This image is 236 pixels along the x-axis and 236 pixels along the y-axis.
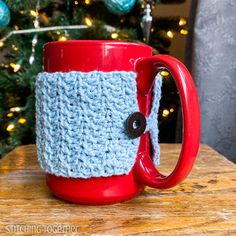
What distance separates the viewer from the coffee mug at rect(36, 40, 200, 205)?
32cm

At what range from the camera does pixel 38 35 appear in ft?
3.04

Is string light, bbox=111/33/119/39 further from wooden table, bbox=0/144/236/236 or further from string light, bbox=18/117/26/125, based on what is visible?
wooden table, bbox=0/144/236/236

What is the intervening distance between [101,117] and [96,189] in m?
0.08

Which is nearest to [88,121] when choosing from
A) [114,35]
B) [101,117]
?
[101,117]

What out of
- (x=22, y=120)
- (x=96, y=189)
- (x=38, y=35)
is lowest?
(x=22, y=120)

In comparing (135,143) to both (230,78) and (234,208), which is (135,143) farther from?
(230,78)

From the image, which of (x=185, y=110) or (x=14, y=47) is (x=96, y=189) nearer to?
(x=185, y=110)

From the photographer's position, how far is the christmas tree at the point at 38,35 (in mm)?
842

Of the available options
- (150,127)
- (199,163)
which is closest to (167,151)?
(199,163)

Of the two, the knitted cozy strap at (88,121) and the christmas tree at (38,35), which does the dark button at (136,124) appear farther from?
the christmas tree at (38,35)

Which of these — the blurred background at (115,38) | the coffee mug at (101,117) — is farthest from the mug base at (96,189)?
the blurred background at (115,38)

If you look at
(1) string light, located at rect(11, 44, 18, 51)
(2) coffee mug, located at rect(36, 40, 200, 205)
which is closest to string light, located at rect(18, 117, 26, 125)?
(1) string light, located at rect(11, 44, 18, 51)

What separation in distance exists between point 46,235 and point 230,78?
28.0 inches

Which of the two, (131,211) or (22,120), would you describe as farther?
(22,120)
